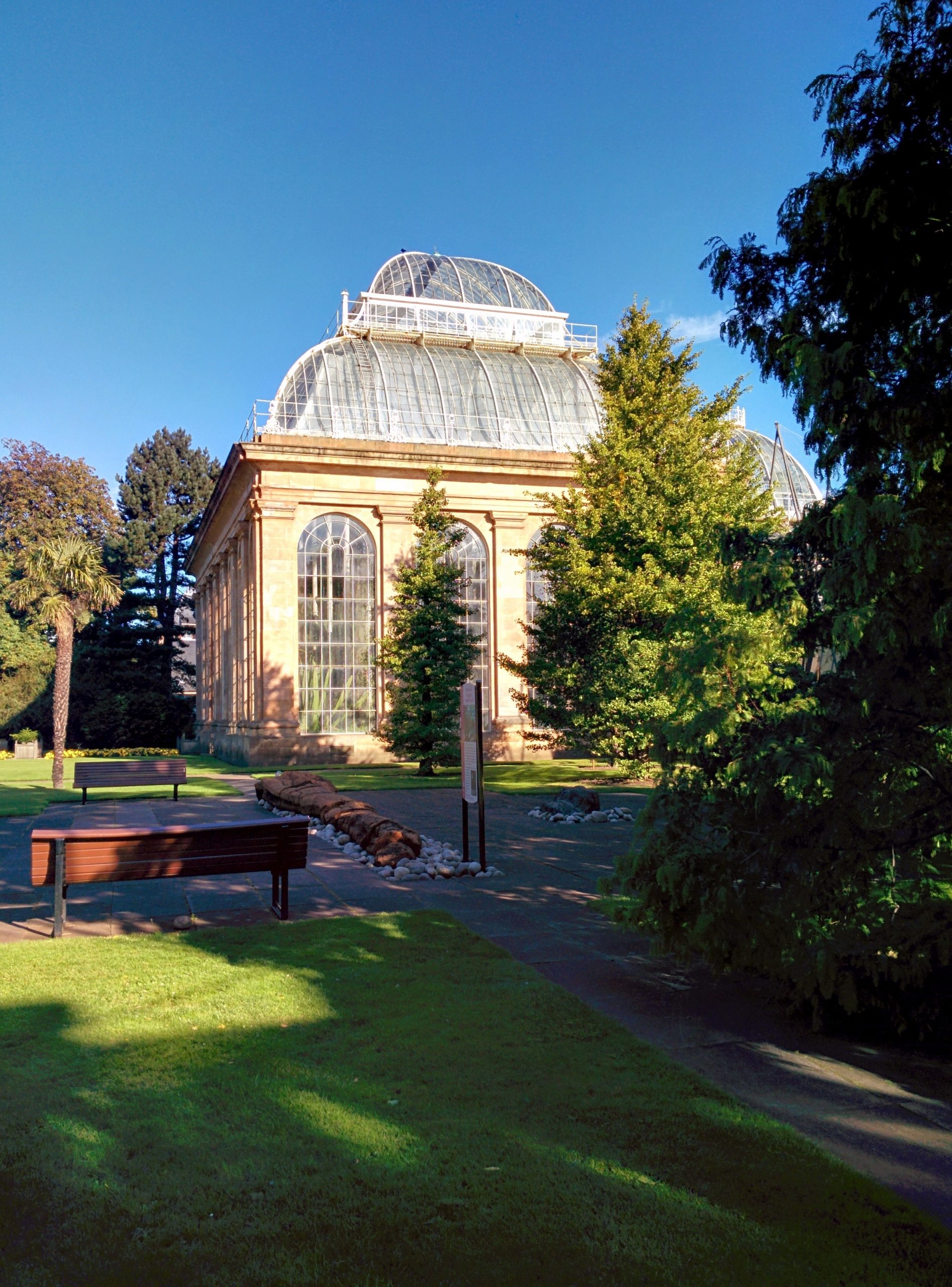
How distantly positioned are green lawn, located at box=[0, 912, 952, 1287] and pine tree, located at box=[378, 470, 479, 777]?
22.1 meters

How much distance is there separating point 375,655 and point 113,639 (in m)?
26.9

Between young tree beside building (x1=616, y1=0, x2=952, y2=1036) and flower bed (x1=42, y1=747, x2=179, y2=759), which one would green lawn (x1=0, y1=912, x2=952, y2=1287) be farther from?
flower bed (x1=42, y1=747, x2=179, y2=759)

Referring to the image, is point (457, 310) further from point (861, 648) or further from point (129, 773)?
point (861, 648)

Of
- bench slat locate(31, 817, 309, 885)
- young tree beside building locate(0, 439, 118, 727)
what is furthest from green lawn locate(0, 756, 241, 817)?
young tree beside building locate(0, 439, 118, 727)

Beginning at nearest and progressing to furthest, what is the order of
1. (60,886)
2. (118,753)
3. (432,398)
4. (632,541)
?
(60,886)
(632,541)
(432,398)
(118,753)

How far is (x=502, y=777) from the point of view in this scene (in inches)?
1022

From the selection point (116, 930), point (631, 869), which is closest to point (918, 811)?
point (631, 869)

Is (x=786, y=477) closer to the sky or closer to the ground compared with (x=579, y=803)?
closer to the sky

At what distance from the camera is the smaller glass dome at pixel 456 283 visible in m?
42.6

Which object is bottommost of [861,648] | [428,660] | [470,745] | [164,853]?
[164,853]

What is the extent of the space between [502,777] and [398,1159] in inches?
880

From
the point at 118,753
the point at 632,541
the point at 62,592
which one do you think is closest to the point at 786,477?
the point at 632,541

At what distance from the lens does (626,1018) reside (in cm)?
540

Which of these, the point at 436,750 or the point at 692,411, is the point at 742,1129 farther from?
the point at 436,750
